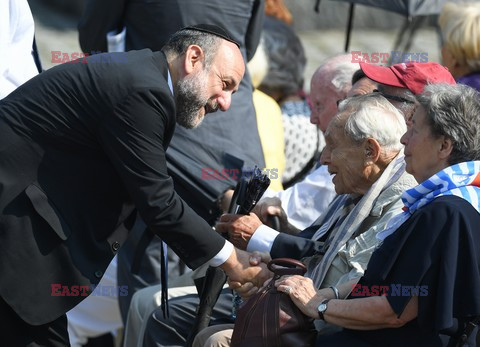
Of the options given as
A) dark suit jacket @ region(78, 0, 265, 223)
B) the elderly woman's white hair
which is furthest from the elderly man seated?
dark suit jacket @ region(78, 0, 265, 223)

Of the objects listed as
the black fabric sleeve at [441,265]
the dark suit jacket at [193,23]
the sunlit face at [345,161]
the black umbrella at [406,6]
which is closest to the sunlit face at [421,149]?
the black fabric sleeve at [441,265]

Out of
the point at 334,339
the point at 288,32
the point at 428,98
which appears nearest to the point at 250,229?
the point at 334,339

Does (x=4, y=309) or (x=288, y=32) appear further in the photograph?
(x=288, y=32)

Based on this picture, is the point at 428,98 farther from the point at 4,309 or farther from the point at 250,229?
the point at 4,309

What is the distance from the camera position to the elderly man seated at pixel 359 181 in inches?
148

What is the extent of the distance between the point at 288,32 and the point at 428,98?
330 centimetres

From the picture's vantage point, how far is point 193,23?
502cm

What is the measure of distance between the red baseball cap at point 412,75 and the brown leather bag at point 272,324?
1.23 meters

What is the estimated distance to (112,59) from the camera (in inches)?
143

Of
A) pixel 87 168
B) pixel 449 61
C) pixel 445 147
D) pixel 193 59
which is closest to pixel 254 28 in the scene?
pixel 449 61

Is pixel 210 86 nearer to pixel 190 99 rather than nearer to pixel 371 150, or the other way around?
pixel 190 99

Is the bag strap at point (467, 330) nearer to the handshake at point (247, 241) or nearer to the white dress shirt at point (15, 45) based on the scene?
the handshake at point (247, 241)

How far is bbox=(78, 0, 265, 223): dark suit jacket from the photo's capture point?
4.98 metres

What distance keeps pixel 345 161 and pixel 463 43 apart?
2.01m
